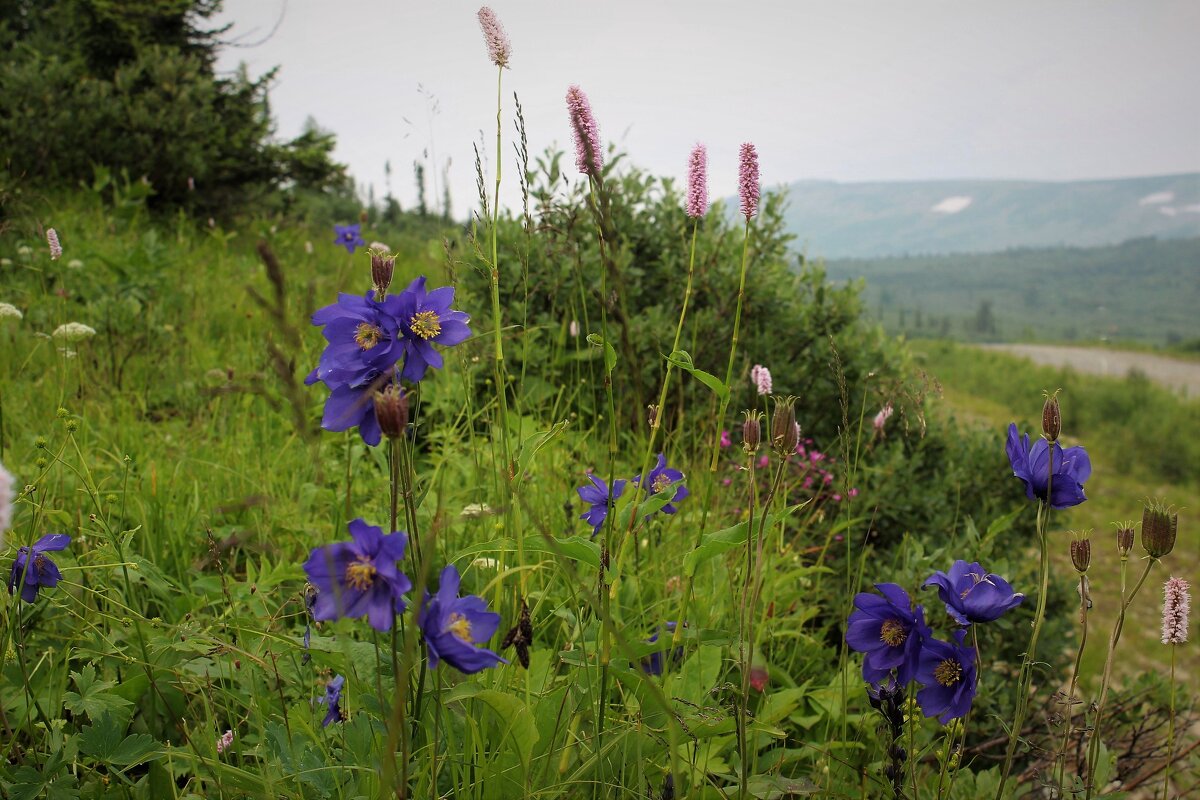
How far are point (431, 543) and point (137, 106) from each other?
8.11m

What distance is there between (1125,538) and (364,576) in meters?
1.01

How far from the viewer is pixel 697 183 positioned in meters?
1.16

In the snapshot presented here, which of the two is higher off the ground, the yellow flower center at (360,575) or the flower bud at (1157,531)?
the yellow flower center at (360,575)

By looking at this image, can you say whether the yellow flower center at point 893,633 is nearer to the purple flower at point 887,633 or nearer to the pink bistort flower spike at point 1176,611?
the purple flower at point 887,633

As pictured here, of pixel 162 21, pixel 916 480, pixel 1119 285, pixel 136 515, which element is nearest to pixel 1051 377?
pixel 916 480

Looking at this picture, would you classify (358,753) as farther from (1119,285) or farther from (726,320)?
(1119,285)

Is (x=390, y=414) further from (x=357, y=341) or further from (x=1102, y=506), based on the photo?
(x=1102, y=506)

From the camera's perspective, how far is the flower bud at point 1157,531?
3.13 feet

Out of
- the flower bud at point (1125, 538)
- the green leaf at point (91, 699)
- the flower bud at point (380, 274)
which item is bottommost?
the green leaf at point (91, 699)

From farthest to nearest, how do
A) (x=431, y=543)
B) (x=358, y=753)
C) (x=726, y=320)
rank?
Result: (x=726, y=320), (x=358, y=753), (x=431, y=543)

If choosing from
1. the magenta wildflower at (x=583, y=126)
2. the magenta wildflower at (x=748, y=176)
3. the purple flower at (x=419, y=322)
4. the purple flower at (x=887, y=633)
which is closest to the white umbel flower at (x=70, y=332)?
the purple flower at (x=419, y=322)

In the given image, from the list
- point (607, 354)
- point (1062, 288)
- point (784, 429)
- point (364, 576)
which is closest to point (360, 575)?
point (364, 576)

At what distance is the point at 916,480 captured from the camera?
3.23 metres

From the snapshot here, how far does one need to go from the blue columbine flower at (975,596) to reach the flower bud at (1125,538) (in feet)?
0.48
